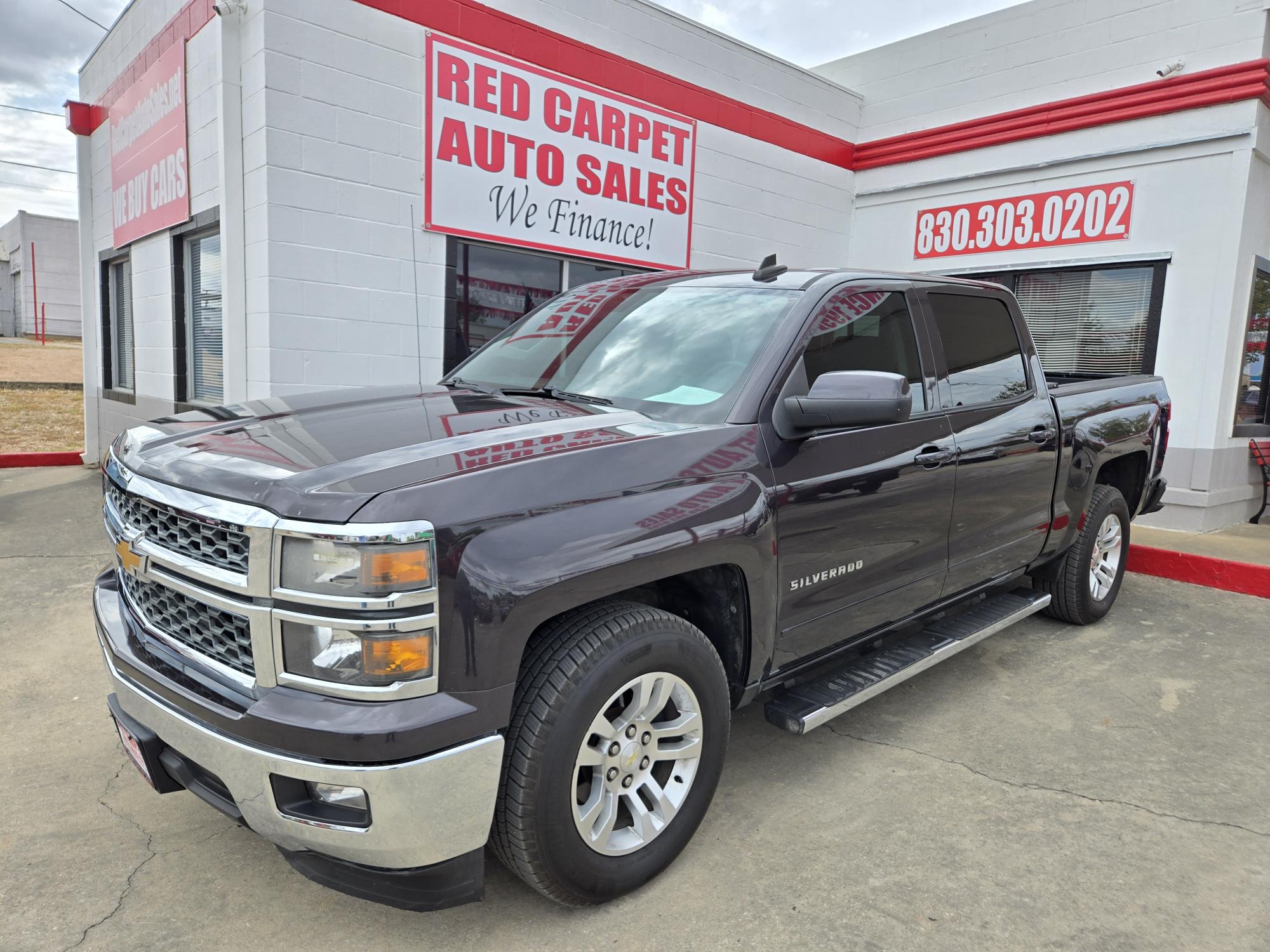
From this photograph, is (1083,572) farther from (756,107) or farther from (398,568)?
(756,107)

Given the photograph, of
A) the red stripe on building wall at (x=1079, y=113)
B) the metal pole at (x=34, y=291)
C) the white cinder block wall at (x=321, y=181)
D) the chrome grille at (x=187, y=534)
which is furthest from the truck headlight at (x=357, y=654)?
the metal pole at (x=34, y=291)

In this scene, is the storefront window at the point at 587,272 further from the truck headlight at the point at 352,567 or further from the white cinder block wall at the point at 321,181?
the truck headlight at the point at 352,567

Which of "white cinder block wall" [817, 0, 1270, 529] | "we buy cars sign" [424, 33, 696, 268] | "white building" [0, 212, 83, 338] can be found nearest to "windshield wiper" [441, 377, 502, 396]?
"we buy cars sign" [424, 33, 696, 268]

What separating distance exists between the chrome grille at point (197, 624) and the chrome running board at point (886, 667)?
1722 millimetres

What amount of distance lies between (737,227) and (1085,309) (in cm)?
381

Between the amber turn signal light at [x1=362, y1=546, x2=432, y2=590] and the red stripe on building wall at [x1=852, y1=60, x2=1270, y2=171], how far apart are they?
8979 millimetres

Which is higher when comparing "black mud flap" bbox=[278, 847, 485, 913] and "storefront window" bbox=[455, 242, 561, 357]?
"storefront window" bbox=[455, 242, 561, 357]

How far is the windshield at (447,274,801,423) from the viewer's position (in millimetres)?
2982

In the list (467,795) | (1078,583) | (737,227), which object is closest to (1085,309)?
(737,227)

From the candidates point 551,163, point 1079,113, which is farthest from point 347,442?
Answer: point 1079,113

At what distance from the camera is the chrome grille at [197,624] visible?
209 cm

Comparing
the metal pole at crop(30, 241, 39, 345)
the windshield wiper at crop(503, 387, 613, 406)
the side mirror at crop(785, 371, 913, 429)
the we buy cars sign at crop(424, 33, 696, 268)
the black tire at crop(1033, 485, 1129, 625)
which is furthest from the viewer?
the metal pole at crop(30, 241, 39, 345)

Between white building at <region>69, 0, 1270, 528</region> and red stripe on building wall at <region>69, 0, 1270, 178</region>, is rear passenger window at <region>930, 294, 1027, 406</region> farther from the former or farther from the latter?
red stripe on building wall at <region>69, 0, 1270, 178</region>

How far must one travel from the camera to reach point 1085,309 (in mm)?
8859
